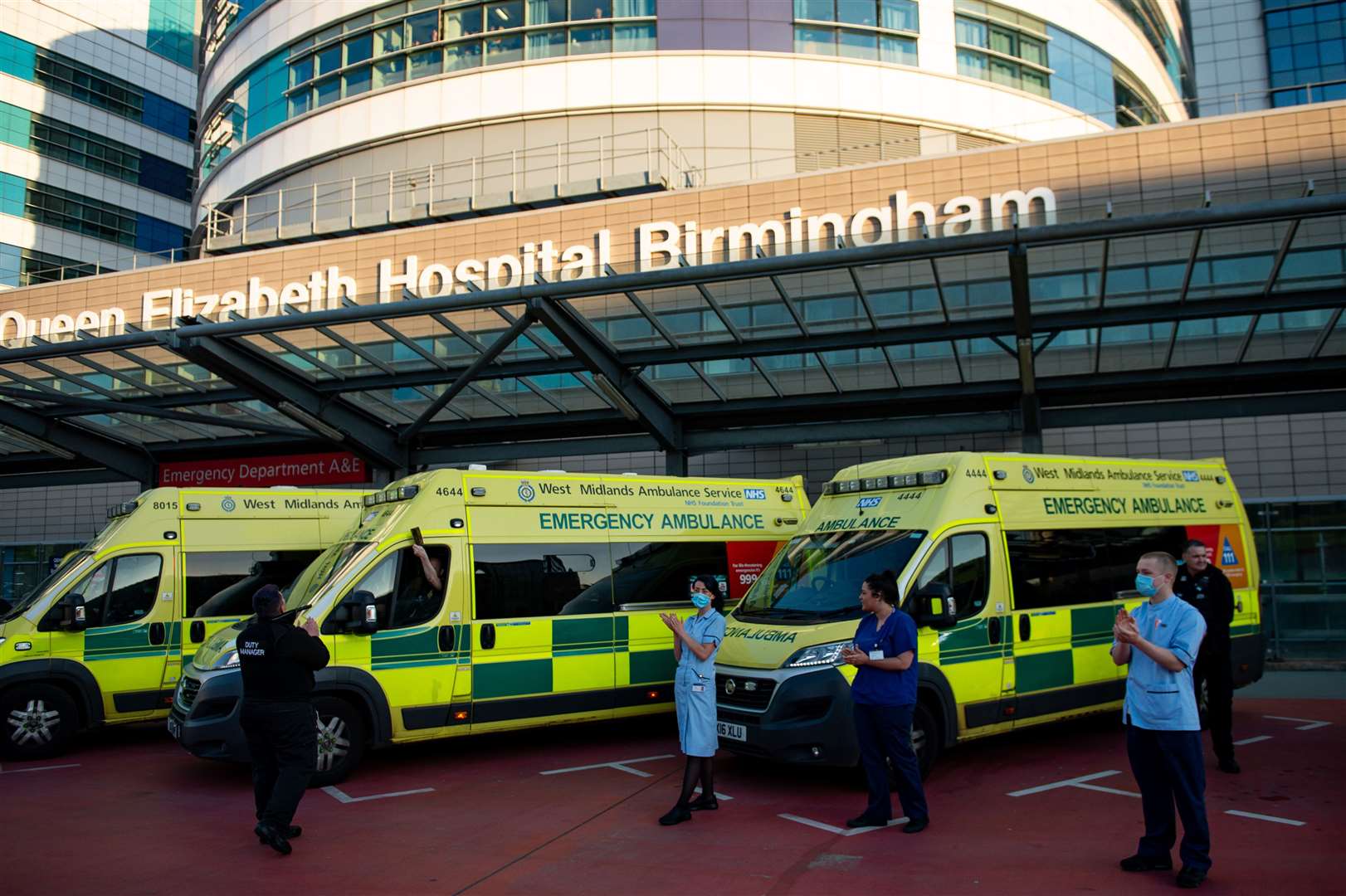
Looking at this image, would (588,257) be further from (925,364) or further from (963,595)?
(963,595)

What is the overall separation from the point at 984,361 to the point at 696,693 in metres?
11.1

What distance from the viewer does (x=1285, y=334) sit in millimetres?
14875

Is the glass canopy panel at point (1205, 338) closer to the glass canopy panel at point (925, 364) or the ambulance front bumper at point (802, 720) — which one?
the glass canopy panel at point (925, 364)

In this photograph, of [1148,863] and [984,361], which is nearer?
[1148,863]

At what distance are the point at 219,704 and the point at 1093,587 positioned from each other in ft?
24.5

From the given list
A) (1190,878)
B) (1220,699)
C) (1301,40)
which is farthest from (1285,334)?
(1301,40)

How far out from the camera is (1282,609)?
14.7 meters

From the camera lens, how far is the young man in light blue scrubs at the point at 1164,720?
5344 millimetres

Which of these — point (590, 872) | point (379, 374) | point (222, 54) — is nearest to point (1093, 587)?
point (590, 872)

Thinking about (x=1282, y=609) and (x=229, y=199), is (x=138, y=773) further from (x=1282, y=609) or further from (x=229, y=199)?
(x=229, y=199)

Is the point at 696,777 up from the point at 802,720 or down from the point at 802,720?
down

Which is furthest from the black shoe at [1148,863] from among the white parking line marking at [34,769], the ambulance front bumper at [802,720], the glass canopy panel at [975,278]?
the glass canopy panel at [975,278]

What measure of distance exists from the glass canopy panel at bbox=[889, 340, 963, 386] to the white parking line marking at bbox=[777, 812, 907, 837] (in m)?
9.67

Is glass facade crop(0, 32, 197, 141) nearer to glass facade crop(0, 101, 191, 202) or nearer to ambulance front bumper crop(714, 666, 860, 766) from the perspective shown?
glass facade crop(0, 101, 191, 202)
